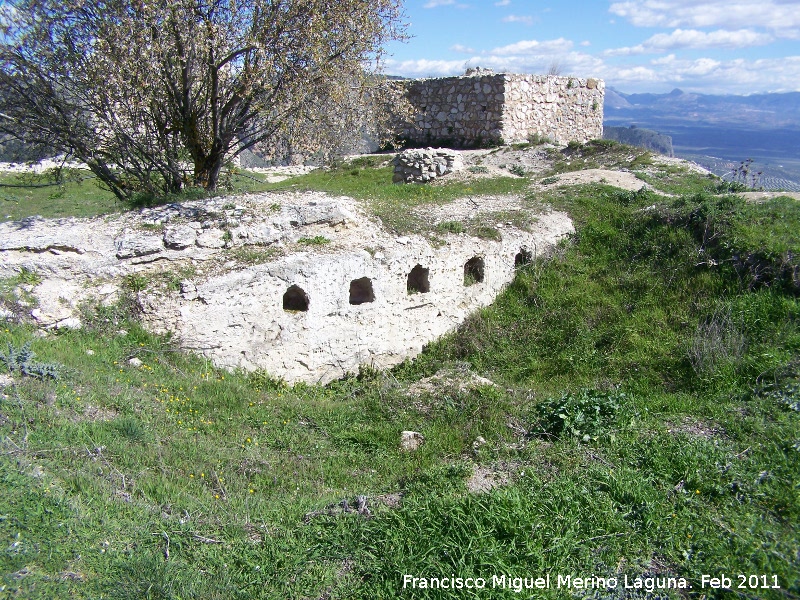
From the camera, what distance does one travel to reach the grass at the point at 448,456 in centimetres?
376

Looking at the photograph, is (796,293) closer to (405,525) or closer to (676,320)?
(676,320)

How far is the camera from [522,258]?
1032 cm

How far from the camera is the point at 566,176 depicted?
1333cm

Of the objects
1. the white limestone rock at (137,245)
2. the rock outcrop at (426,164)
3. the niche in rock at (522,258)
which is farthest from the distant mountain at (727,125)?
the white limestone rock at (137,245)

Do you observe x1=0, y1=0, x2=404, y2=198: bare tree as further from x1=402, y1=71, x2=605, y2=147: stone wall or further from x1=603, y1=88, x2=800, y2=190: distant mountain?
x1=603, y1=88, x2=800, y2=190: distant mountain

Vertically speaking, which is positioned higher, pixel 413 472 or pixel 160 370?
pixel 160 370

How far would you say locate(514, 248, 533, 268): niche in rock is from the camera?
10.1 metres

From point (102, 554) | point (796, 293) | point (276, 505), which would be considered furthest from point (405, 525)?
point (796, 293)

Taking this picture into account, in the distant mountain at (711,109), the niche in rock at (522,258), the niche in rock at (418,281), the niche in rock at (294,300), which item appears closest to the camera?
the niche in rock at (294,300)

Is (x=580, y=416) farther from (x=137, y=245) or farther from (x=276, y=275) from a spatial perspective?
(x=137, y=245)

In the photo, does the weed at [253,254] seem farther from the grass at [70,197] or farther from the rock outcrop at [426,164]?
the rock outcrop at [426,164]

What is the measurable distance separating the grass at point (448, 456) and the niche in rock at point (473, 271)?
995 millimetres

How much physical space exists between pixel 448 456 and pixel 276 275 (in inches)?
Result: 144

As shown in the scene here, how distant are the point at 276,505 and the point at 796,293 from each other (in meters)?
7.53
